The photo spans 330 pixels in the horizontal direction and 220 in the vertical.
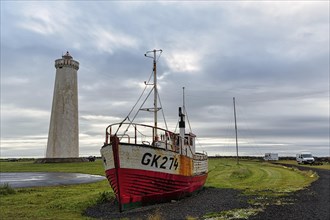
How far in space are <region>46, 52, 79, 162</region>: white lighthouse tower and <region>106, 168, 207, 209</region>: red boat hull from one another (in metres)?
44.3

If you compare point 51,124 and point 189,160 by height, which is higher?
point 51,124

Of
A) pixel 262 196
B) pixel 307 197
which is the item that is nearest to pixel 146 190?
pixel 262 196

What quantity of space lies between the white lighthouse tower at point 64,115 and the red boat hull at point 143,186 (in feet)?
145

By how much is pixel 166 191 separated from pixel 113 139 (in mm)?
4431

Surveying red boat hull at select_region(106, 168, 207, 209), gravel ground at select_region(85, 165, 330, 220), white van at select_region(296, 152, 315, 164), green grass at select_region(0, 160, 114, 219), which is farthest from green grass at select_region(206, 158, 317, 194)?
white van at select_region(296, 152, 315, 164)

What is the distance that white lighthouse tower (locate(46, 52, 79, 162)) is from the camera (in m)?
61.2

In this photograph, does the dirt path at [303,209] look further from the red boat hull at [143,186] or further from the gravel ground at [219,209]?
the red boat hull at [143,186]

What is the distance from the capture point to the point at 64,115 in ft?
201

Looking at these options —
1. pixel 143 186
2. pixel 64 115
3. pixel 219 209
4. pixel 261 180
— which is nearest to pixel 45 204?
pixel 143 186

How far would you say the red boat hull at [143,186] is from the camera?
17.8 metres

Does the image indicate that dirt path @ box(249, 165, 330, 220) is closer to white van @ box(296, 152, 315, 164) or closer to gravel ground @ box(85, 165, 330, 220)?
gravel ground @ box(85, 165, 330, 220)

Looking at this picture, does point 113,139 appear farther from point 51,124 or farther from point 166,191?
point 51,124

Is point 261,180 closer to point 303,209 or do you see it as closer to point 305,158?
point 303,209

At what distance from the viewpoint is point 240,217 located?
47.5 ft
